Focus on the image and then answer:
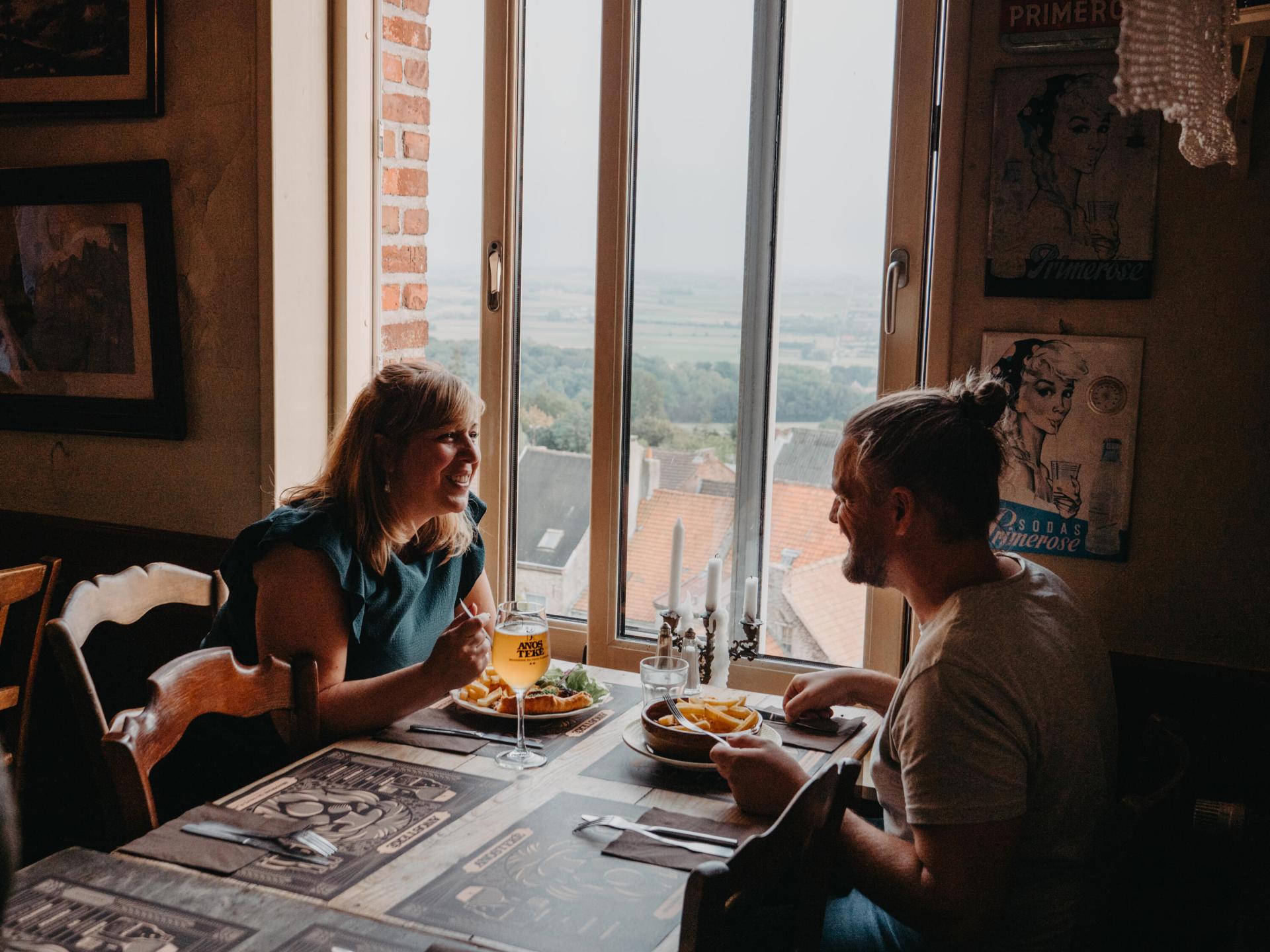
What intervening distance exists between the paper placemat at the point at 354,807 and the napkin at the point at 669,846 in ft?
0.72

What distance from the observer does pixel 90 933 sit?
1105 millimetres

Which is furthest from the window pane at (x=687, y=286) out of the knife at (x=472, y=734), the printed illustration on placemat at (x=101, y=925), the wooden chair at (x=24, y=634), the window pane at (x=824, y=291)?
the printed illustration on placemat at (x=101, y=925)

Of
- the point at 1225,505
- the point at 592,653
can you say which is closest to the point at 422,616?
the point at 592,653

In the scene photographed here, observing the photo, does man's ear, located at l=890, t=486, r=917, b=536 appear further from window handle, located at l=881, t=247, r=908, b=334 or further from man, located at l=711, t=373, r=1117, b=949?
window handle, located at l=881, t=247, r=908, b=334

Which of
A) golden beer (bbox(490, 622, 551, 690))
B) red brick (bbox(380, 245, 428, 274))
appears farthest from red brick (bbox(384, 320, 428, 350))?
golden beer (bbox(490, 622, 551, 690))

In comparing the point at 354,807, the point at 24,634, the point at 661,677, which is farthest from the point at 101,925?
the point at 24,634

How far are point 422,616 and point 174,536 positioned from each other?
39.5 inches

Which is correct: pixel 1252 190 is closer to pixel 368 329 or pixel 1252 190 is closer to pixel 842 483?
pixel 842 483

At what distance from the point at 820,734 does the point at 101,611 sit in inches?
47.4

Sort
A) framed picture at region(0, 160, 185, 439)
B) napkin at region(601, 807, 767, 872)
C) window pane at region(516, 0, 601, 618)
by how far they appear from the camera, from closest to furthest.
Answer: napkin at region(601, 807, 767, 872) → window pane at region(516, 0, 601, 618) → framed picture at region(0, 160, 185, 439)

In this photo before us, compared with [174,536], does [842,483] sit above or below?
above

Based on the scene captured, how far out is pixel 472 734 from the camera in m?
1.70

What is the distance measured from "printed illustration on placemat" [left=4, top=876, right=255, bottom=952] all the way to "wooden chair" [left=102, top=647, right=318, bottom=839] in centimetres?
20

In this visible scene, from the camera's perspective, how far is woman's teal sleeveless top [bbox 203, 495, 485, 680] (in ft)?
6.18
